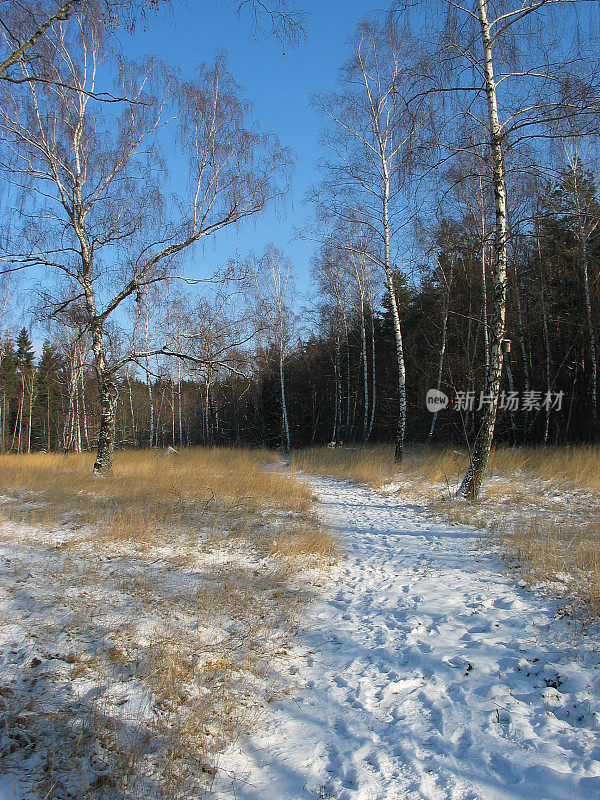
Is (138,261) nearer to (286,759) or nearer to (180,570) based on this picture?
(180,570)

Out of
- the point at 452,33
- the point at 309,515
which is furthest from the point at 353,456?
the point at 452,33

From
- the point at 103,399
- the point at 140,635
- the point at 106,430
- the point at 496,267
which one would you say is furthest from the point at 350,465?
the point at 140,635

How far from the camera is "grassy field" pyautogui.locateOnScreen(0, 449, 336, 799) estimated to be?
2.12m

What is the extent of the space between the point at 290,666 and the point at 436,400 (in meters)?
19.1

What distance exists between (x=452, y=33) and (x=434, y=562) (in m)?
7.95

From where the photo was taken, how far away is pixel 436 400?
20.9 meters

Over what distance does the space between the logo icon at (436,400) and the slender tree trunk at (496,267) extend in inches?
526

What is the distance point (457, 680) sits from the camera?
2.89 m

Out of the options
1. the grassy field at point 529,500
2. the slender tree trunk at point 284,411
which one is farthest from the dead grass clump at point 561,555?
the slender tree trunk at point 284,411

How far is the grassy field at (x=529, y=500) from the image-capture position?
4383 millimetres

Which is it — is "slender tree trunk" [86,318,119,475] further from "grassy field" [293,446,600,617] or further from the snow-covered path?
the snow-covered path

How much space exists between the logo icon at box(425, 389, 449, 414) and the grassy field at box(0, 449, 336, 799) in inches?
603

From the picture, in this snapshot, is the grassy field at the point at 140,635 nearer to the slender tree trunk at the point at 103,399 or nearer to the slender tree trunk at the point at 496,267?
the slender tree trunk at the point at 103,399

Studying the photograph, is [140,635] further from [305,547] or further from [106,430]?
[106,430]
